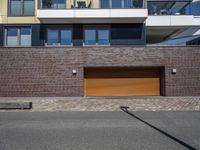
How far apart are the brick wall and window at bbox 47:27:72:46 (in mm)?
2426

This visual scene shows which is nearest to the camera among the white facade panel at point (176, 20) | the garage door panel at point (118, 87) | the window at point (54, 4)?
the garage door panel at point (118, 87)

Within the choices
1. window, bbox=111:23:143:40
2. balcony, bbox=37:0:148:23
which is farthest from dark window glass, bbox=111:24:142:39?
balcony, bbox=37:0:148:23

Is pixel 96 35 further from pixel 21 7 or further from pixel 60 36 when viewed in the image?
pixel 21 7

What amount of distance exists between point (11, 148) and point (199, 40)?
2597 cm

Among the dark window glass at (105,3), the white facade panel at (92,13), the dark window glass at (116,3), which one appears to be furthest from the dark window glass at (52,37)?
the dark window glass at (116,3)

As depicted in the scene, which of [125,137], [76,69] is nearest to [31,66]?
[76,69]

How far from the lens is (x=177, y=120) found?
11602 millimetres

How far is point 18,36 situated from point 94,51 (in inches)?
267

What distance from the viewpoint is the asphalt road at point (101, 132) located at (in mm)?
7493

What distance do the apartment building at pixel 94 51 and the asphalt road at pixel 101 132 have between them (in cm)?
811

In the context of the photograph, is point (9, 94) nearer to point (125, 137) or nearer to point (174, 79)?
point (174, 79)

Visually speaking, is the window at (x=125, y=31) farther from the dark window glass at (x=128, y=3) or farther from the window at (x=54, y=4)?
the window at (x=54, y=4)

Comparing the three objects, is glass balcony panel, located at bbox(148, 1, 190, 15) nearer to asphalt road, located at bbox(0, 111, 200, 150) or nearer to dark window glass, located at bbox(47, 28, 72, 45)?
dark window glass, located at bbox(47, 28, 72, 45)

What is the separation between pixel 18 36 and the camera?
23.9m
